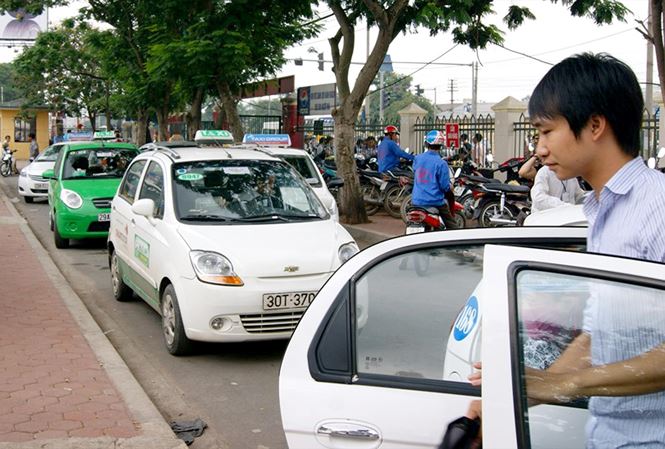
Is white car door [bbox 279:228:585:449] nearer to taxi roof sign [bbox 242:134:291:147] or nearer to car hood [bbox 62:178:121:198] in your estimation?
taxi roof sign [bbox 242:134:291:147]

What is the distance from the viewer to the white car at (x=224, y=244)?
6711 mm

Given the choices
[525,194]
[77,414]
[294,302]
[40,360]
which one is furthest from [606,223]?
[525,194]

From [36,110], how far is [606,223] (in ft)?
186

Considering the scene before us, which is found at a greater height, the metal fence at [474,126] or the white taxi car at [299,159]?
the metal fence at [474,126]

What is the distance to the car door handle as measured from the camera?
8.96ft

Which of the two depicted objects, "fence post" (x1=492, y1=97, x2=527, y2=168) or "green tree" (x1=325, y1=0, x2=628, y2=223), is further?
"fence post" (x1=492, y1=97, x2=527, y2=168)

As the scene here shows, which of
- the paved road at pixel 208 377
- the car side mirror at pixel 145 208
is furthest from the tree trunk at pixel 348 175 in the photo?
the car side mirror at pixel 145 208

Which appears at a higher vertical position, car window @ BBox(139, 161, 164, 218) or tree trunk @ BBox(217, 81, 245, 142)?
tree trunk @ BBox(217, 81, 245, 142)

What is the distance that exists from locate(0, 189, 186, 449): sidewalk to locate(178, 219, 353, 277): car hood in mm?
1179

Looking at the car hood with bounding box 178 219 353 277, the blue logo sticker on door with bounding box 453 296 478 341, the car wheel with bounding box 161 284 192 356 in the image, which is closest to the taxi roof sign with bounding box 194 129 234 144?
the car hood with bounding box 178 219 353 277

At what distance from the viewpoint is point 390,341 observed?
9.62 feet

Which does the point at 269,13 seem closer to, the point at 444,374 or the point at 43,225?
the point at 43,225

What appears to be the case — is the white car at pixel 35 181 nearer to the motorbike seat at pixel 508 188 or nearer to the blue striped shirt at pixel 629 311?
the motorbike seat at pixel 508 188

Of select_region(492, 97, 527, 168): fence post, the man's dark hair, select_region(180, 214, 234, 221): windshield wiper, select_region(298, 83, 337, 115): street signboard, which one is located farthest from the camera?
select_region(298, 83, 337, 115): street signboard
